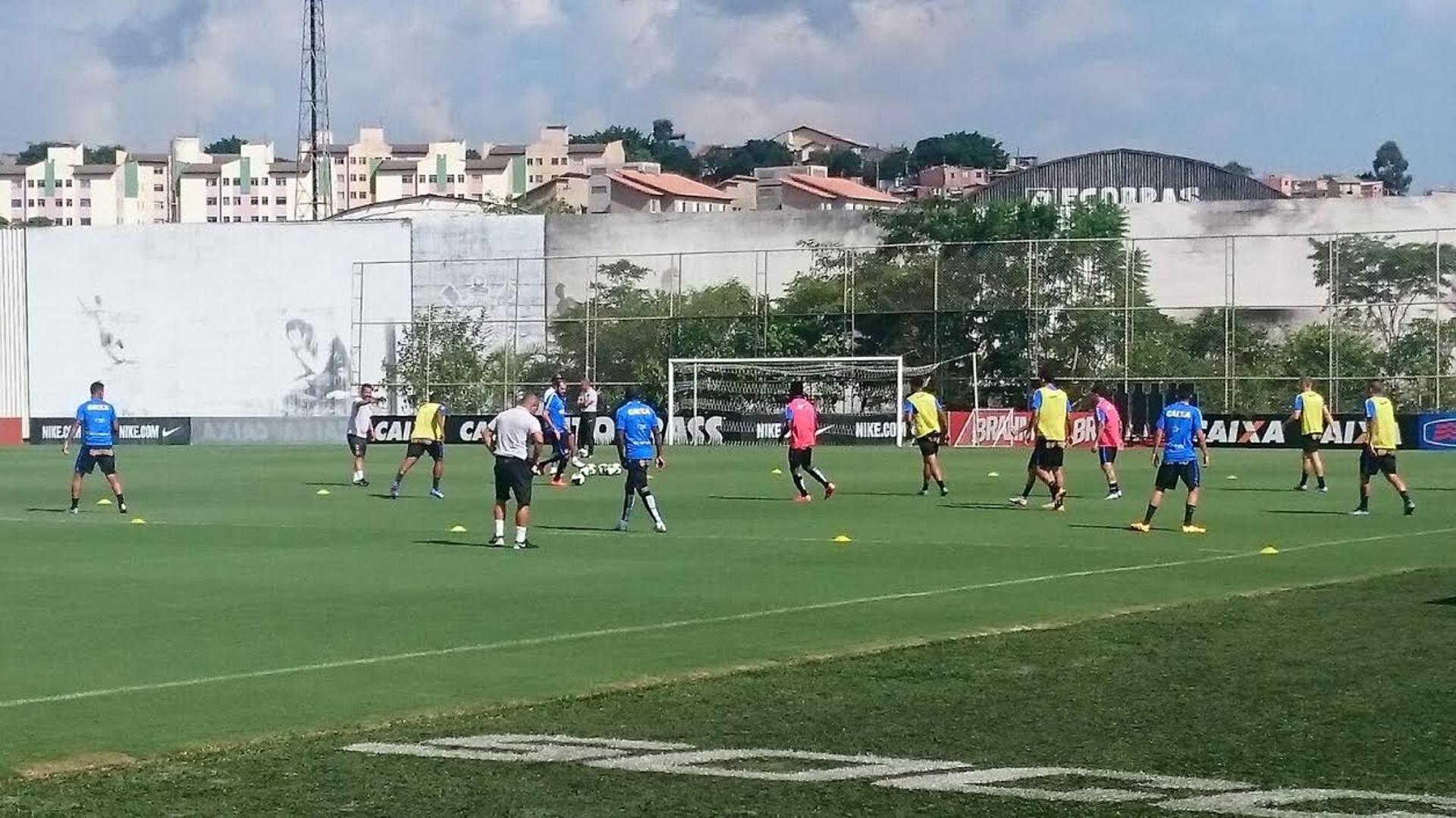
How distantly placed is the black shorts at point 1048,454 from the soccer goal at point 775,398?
31409 mm

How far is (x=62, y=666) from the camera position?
14258 millimetres

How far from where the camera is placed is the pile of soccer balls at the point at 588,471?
38.5 meters

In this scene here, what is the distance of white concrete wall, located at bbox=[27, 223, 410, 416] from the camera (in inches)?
3182

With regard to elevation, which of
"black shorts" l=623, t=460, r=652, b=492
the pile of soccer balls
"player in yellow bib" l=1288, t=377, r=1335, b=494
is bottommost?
the pile of soccer balls

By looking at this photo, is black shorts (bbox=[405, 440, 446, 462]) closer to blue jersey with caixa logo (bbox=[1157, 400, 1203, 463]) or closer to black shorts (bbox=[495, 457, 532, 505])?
black shorts (bbox=[495, 457, 532, 505])

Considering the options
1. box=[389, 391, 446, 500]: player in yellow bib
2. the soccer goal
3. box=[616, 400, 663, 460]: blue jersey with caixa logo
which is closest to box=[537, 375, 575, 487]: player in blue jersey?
box=[389, 391, 446, 500]: player in yellow bib

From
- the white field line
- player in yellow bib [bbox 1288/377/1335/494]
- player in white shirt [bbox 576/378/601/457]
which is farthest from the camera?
player in white shirt [bbox 576/378/601/457]

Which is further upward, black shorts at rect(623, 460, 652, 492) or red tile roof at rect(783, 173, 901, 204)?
red tile roof at rect(783, 173, 901, 204)

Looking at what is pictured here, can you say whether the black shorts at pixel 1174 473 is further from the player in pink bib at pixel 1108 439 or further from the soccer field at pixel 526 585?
the player in pink bib at pixel 1108 439

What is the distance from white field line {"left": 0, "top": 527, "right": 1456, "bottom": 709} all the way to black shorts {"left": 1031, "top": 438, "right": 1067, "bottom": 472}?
681 centimetres

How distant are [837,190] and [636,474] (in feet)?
408

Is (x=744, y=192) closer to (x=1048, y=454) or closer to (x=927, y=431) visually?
(x=927, y=431)

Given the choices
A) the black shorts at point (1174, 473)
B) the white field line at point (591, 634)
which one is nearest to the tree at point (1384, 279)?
the black shorts at point (1174, 473)

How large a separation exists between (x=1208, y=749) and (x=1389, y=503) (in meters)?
22.8
